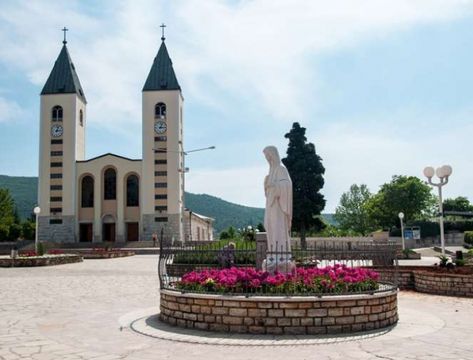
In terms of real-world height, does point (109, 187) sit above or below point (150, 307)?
above

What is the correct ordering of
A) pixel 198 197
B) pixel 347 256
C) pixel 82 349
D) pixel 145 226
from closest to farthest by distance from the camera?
pixel 82 349 → pixel 347 256 → pixel 145 226 → pixel 198 197

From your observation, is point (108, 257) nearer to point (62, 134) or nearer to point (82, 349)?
point (62, 134)

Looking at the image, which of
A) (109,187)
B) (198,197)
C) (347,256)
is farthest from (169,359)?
(198,197)

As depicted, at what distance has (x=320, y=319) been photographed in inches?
298

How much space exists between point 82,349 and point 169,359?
139 cm

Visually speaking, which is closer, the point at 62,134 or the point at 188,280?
the point at 188,280

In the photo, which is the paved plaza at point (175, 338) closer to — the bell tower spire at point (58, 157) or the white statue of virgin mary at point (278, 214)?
the white statue of virgin mary at point (278, 214)

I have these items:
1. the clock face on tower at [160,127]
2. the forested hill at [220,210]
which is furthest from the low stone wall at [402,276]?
the forested hill at [220,210]

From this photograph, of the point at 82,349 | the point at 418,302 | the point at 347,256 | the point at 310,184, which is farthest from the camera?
the point at 310,184

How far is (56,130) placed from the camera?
56.8 metres

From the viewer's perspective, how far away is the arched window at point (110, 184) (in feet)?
189

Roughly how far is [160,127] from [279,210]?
Answer: 47223 mm

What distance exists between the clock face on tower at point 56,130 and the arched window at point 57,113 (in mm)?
951

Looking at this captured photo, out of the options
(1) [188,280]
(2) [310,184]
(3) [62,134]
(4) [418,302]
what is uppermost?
(3) [62,134]
